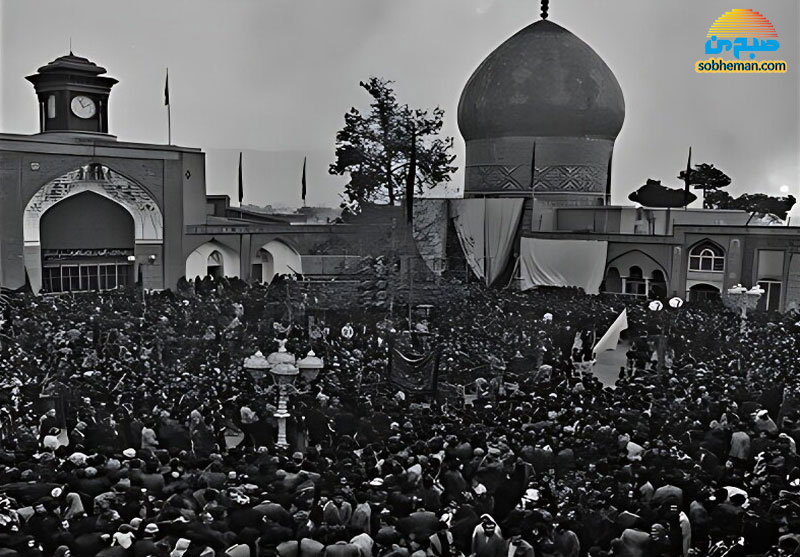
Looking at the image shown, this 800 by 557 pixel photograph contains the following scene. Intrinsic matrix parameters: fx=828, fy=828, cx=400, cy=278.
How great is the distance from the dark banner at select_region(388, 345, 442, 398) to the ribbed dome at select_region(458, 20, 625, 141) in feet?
42.5

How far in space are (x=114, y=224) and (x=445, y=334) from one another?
10463 mm

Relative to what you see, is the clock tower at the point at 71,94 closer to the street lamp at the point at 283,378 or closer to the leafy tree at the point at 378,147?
the leafy tree at the point at 378,147

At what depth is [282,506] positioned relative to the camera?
5.62m

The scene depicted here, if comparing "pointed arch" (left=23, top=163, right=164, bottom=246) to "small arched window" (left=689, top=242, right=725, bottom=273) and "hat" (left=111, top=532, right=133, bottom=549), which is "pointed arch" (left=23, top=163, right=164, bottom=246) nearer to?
"small arched window" (left=689, top=242, right=725, bottom=273)

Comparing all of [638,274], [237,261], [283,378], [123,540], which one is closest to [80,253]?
[237,261]

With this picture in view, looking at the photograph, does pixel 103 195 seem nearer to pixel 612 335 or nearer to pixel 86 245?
pixel 86 245

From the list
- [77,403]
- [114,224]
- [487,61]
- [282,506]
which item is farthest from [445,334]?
[487,61]

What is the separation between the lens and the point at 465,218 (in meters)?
21.7

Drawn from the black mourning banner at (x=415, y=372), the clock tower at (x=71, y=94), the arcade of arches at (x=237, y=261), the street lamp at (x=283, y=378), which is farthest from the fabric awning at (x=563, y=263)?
the street lamp at (x=283, y=378)

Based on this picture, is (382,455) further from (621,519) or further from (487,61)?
(487,61)

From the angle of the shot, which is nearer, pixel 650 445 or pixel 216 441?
pixel 650 445

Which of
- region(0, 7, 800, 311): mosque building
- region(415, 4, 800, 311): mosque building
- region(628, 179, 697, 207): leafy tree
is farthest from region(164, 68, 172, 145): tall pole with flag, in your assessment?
region(628, 179, 697, 207): leafy tree

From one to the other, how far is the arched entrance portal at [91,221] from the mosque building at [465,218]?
0.10ft

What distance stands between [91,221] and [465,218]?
363 inches
